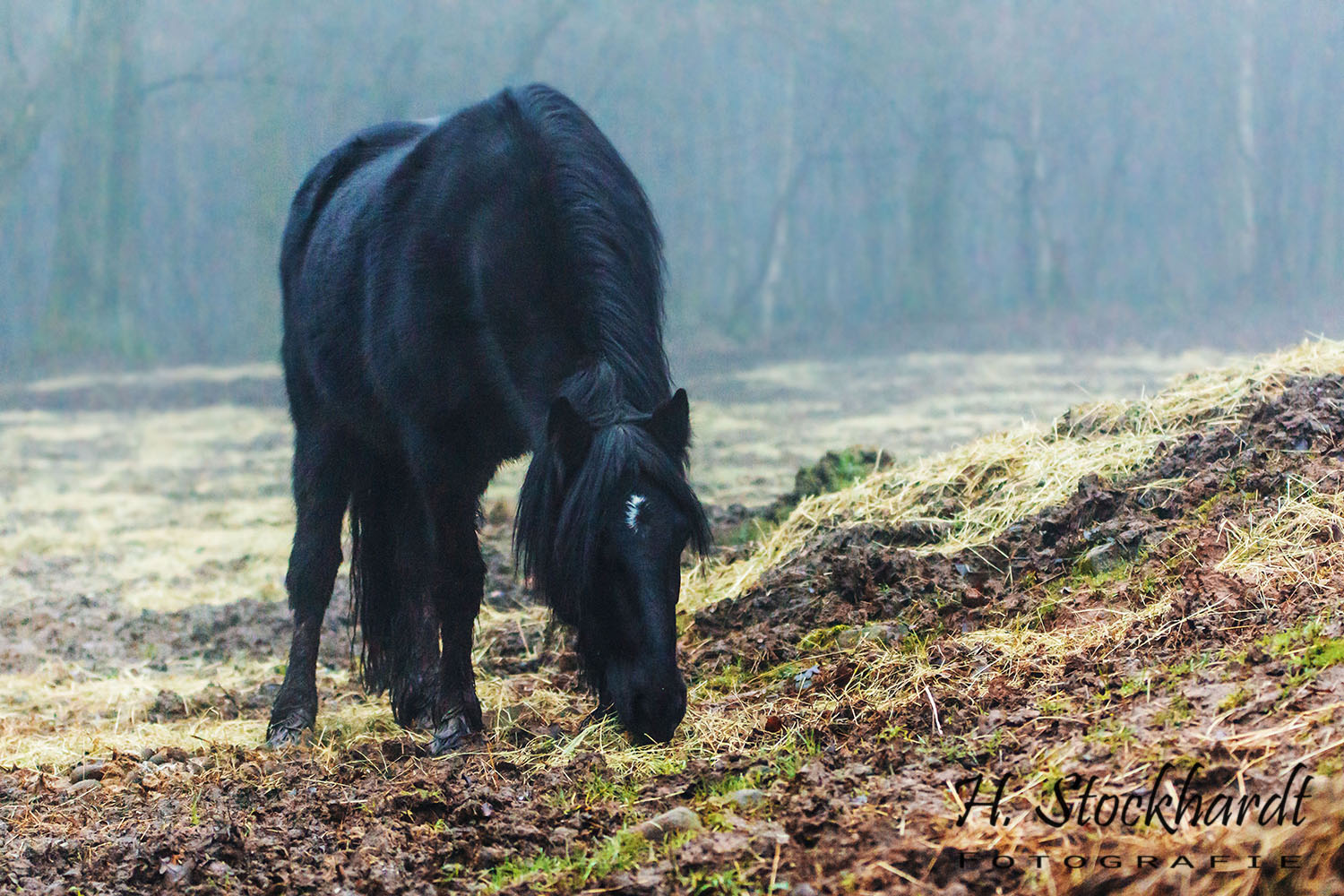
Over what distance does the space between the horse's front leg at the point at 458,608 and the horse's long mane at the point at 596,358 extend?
0.59m

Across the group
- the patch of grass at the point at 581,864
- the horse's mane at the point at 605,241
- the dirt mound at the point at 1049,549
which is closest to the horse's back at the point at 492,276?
the horse's mane at the point at 605,241

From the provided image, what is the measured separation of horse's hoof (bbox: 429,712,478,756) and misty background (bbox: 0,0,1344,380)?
12389 mm

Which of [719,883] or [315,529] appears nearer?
[719,883]

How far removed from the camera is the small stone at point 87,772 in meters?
3.49

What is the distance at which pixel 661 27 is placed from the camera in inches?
697

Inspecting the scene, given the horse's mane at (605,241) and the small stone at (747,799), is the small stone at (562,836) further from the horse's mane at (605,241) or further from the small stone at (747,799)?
the horse's mane at (605,241)

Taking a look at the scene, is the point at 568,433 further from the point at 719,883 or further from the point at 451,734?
the point at 719,883

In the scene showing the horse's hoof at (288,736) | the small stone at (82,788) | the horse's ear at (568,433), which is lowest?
the horse's hoof at (288,736)

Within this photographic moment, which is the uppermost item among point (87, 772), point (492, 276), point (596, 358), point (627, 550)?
point (492, 276)

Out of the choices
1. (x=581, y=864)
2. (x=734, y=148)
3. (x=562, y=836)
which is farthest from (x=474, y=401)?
(x=734, y=148)

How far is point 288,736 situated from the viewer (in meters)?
4.07

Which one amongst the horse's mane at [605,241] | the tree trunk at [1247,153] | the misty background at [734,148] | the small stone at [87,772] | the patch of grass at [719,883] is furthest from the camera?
the misty background at [734,148]
